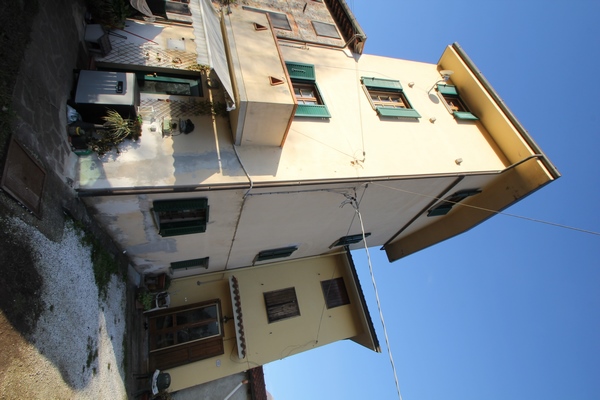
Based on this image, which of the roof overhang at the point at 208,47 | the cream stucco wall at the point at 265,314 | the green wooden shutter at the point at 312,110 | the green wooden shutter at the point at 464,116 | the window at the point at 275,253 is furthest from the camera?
the window at the point at 275,253

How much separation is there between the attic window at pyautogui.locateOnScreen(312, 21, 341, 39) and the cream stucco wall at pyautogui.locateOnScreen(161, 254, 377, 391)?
8.05 m

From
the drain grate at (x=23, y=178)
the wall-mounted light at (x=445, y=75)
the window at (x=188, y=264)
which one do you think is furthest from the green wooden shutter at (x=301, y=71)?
the window at (x=188, y=264)

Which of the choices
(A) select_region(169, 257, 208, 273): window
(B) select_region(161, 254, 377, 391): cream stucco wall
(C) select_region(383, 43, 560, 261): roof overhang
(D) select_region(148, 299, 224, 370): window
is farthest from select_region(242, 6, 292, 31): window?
(D) select_region(148, 299, 224, 370): window

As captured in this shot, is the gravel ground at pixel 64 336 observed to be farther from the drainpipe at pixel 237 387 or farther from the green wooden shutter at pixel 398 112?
the green wooden shutter at pixel 398 112

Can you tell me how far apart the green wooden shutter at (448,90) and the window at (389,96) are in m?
1.66

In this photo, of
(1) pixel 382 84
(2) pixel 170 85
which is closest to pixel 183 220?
(2) pixel 170 85

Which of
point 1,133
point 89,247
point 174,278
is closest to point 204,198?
point 89,247

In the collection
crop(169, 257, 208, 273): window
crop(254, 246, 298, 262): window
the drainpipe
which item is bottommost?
the drainpipe

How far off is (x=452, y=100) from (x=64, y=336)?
38.4 ft

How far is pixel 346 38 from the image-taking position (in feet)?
32.2

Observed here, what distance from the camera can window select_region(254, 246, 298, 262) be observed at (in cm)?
952

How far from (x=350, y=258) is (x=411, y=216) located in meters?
3.01

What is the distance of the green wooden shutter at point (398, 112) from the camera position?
7.97 meters

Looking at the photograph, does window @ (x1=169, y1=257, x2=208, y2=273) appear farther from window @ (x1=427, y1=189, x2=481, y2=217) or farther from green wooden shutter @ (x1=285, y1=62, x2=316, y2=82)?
window @ (x1=427, y1=189, x2=481, y2=217)
